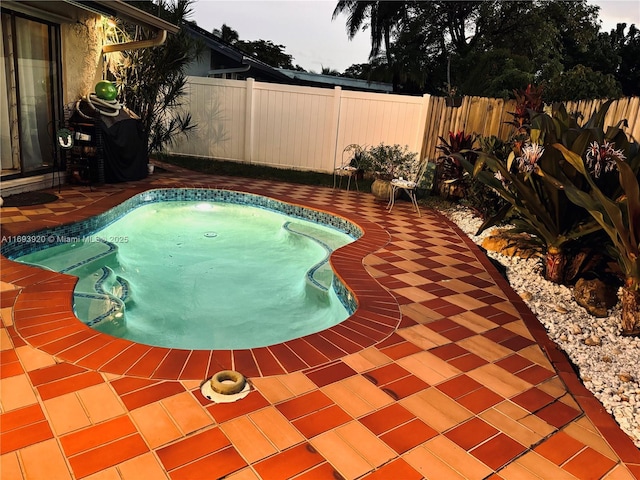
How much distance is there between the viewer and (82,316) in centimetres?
315

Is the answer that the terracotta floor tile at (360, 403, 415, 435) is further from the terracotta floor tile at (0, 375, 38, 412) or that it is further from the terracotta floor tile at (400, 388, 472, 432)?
the terracotta floor tile at (0, 375, 38, 412)

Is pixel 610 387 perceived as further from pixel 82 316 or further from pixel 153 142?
pixel 153 142

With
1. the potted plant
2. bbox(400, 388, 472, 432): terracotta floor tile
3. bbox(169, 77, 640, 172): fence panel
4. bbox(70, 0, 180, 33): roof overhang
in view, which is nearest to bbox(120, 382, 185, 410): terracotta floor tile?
bbox(400, 388, 472, 432): terracotta floor tile

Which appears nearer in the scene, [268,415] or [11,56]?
[268,415]

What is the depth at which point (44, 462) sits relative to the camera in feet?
5.54

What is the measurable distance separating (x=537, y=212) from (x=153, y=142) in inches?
283

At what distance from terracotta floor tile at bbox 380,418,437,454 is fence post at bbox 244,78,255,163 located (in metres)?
8.90

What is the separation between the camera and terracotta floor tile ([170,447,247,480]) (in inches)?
66.6

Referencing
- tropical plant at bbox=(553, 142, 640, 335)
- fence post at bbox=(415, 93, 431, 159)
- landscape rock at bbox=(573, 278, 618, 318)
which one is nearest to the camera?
tropical plant at bbox=(553, 142, 640, 335)

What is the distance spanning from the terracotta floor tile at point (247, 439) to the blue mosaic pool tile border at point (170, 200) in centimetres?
171

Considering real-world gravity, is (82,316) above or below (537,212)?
below

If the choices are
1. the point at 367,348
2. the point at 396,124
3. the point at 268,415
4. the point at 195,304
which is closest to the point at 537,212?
the point at 367,348

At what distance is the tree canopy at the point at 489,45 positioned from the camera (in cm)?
1494

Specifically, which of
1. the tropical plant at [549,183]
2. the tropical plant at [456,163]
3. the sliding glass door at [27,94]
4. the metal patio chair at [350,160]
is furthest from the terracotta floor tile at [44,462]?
the metal patio chair at [350,160]
